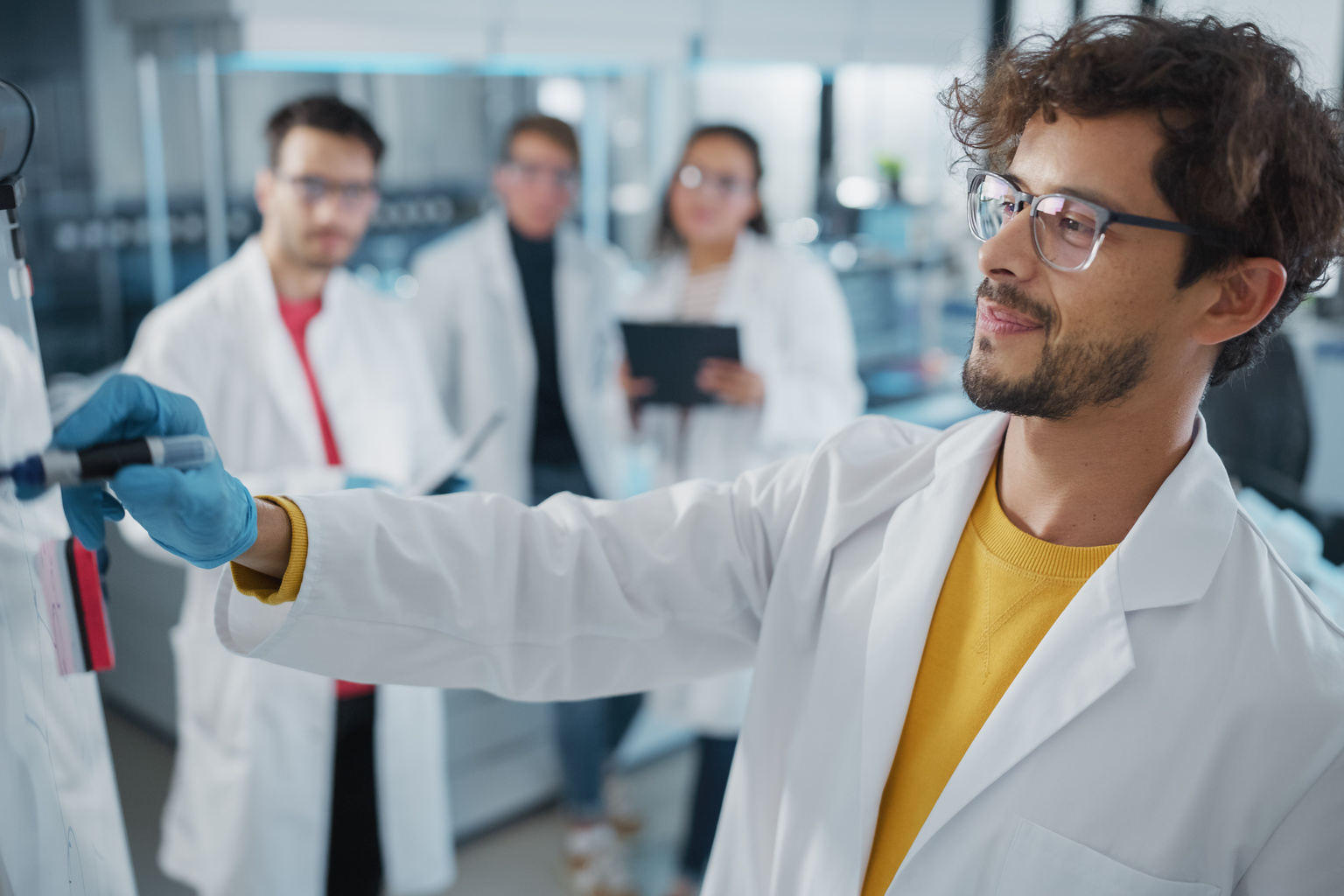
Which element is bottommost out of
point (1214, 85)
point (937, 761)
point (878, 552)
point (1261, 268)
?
point (937, 761)

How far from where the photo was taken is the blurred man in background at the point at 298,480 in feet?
5.57

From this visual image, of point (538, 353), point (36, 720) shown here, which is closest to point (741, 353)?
point (538, 353)

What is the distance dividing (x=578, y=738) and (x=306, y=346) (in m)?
1.09

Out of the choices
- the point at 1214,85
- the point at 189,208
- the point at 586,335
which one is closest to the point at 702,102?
the point at 586,335

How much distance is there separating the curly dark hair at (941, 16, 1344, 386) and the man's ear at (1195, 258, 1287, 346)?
0.5 inches

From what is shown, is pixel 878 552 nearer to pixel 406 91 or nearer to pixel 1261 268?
pixel 1261 268

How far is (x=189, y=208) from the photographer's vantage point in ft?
8.82

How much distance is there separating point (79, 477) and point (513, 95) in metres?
2.44

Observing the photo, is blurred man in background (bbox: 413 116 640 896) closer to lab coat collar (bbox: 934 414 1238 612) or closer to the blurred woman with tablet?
the blurred woman with tablet

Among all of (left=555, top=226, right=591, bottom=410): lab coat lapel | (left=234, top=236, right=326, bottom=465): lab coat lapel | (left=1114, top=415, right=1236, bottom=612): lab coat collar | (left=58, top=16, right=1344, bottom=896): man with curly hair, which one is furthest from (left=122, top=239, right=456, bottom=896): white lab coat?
(left=1114, top=415, right=1236, bottom=612): lab coat collar

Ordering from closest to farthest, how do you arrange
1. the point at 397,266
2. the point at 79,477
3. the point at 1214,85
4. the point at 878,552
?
the point at 79,477
the point at 1214,85
the point at 878,552
the point at 397,266

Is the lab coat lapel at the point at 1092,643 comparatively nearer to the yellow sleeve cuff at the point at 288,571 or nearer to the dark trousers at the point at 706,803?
the yellow sleeve cuff at the point at 288,571

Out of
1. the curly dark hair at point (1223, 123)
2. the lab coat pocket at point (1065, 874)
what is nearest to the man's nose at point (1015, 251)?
the curly dark hair at point (1223, 123)

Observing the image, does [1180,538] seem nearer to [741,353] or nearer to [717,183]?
[741,353]
